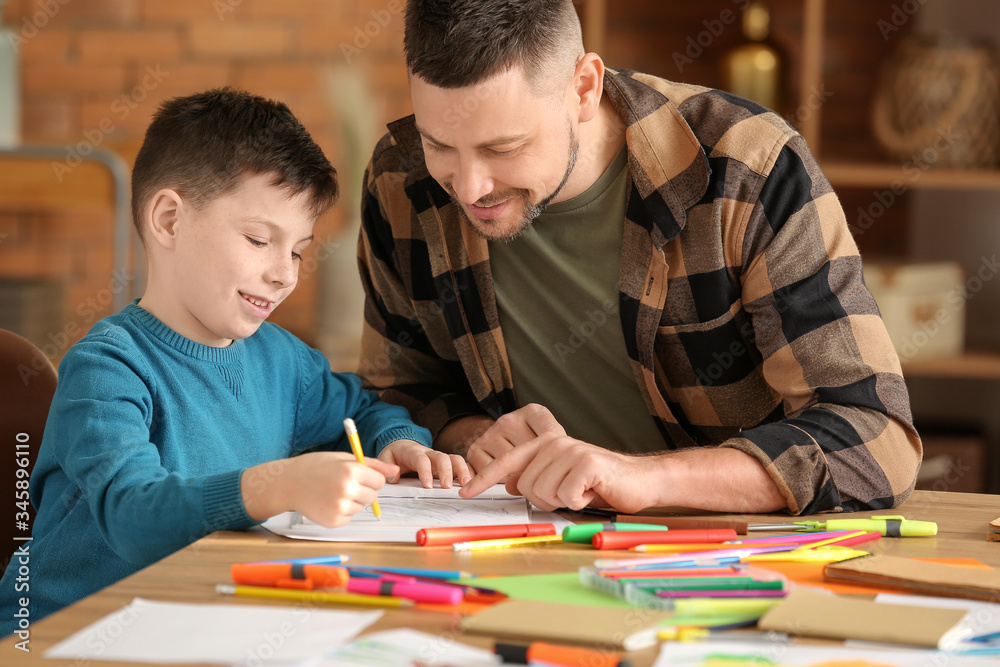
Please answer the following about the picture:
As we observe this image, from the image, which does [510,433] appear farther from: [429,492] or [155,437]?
A: [155,437]

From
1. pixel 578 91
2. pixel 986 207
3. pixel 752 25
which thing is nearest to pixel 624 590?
pixel 578 91

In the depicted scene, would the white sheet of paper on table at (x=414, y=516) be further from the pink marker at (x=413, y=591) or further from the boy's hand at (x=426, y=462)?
the pink marker at (x=413, y=591)

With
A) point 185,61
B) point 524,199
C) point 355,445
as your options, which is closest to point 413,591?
point 355,445

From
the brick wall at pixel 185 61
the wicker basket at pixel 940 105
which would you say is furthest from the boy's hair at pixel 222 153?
the brick wall at pixel 185 61

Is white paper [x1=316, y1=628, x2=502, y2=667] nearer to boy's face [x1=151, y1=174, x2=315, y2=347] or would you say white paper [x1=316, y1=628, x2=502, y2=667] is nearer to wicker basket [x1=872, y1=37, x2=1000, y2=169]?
boy's face [x1=151, y1=174, x2=315, y2=347]

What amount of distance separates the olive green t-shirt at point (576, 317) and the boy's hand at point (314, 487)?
0.56 m

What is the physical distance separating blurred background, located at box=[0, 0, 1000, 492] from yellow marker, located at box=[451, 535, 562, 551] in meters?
1.63

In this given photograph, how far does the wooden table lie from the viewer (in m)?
0.64

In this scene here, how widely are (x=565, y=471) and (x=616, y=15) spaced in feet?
6.62

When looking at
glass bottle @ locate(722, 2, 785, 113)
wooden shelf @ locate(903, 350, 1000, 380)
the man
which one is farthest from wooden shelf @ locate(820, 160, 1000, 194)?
the man

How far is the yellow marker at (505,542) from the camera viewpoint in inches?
32.2

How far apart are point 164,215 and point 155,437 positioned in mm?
244

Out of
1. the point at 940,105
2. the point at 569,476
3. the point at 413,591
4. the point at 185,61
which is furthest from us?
the point at 185,61

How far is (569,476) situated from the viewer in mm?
922
